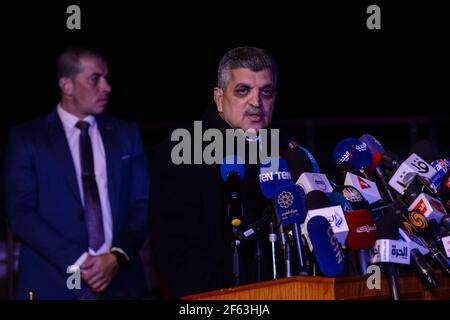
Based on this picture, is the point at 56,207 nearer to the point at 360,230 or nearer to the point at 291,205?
the point at 291,205

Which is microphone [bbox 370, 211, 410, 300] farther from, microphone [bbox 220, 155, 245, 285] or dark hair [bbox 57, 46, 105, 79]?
dark hair [bbox 57, 46, 105, 79]

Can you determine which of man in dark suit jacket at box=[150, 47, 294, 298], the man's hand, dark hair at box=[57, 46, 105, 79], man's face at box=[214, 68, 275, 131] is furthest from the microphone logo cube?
dark hair at box=[57, 46, 105, 79]

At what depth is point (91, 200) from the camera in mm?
3990

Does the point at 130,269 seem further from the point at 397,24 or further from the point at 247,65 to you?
the point at 397,24

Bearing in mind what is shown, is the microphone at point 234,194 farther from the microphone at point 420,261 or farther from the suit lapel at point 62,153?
the suit lapel at point 62,153

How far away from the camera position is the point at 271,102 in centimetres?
339

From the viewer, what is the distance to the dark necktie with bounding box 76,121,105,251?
13.0 feet

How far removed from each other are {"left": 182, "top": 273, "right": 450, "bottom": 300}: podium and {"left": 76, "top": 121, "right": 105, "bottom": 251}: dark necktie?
1496 mm

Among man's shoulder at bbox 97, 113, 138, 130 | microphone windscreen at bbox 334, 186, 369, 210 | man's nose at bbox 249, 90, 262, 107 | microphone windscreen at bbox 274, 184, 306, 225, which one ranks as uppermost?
man's shoulder at bbox 97, 113, 138, 130

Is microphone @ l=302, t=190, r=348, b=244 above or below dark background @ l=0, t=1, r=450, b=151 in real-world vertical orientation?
below

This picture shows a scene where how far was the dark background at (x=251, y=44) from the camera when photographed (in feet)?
20.4

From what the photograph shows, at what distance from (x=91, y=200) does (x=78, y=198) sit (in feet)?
0.20

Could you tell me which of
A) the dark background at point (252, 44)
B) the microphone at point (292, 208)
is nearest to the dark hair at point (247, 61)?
the microphone at point (292, 208)

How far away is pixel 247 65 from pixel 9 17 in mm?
3214
